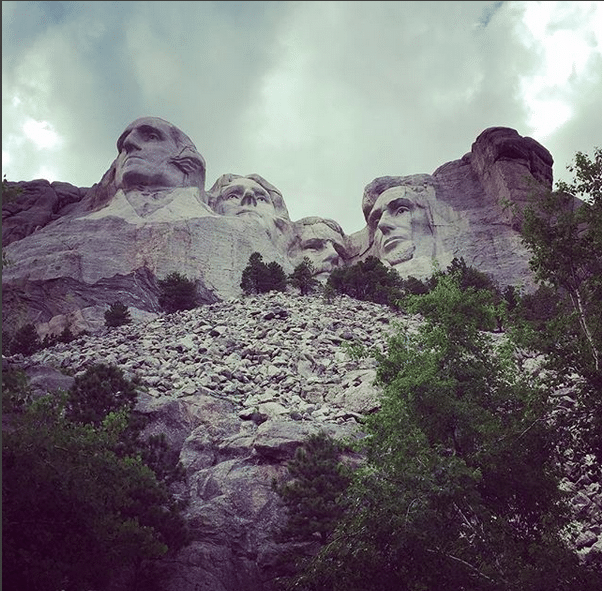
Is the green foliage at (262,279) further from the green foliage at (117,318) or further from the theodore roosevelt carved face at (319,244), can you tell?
the theodore roosevelt carved face at (319,244)

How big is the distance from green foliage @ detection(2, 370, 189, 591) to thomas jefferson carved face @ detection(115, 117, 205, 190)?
5028 cm

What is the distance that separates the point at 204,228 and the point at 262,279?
1252cm

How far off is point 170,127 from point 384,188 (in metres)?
20.4

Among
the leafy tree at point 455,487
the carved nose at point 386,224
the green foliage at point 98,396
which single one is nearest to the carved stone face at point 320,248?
the carved nose at point 386,224

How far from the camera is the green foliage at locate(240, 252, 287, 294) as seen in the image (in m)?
44.9

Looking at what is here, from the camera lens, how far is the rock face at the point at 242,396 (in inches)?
651

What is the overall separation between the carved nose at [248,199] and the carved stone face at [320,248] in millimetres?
5294

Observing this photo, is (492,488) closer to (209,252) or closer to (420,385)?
(420,385)

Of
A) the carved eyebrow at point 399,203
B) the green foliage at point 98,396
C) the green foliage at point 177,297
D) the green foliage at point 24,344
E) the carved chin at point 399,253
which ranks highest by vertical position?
the carved eyebrow at point 399,203

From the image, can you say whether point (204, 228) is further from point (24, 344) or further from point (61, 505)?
point (61, 505)

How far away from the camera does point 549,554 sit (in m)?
10.7

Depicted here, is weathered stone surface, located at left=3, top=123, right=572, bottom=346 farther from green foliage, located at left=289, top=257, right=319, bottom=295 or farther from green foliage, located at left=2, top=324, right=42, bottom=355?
green foliage, located at left=289, top=257, right=319, bottom=295

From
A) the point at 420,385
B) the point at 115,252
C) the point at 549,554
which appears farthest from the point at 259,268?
the point at 549,554

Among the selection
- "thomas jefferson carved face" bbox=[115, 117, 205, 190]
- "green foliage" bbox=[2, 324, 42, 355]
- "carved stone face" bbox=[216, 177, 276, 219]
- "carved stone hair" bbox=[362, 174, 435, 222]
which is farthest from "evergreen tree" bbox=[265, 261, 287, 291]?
"carved stone hair" bbox=[362, 174, 435, 222]
